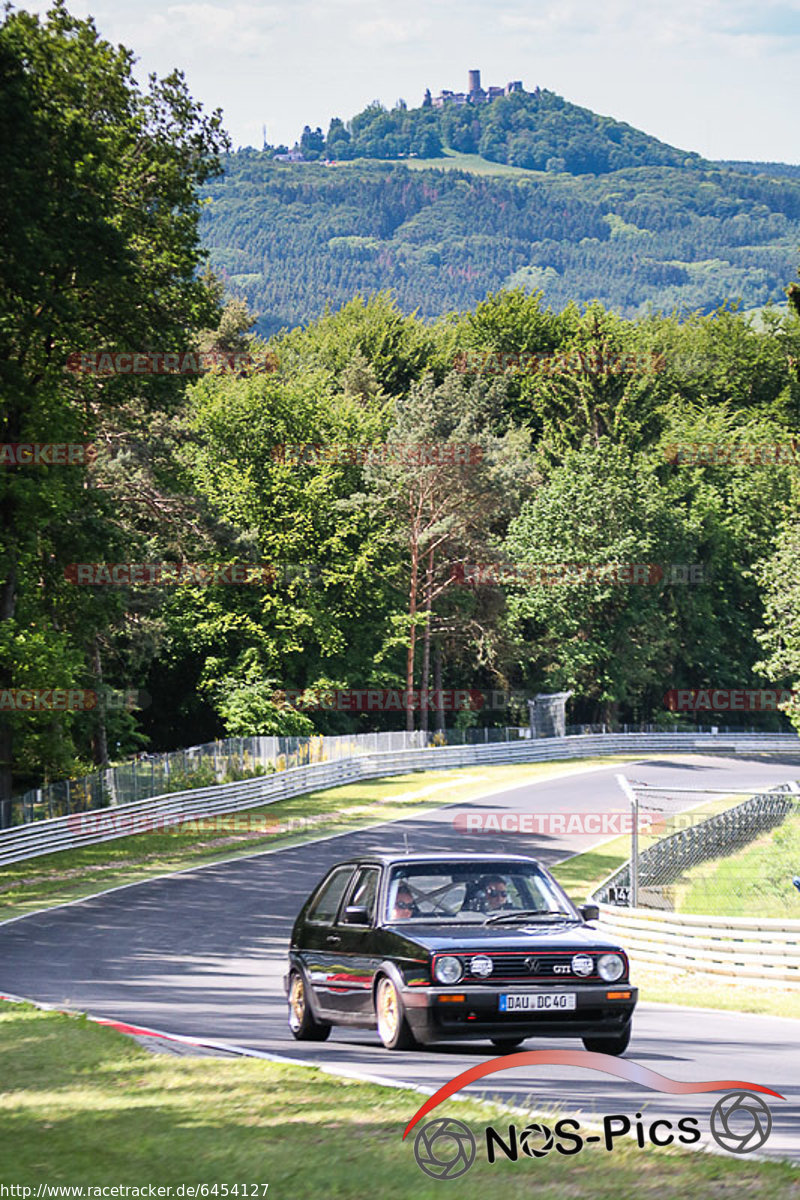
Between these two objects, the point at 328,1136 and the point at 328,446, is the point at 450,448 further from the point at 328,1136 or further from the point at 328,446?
the point at 328,1136

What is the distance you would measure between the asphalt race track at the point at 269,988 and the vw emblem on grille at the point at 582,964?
0.70 meters

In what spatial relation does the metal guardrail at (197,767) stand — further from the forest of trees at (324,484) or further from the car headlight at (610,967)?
the car headlight at (610,967)

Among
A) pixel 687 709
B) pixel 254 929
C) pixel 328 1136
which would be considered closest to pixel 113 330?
pixel 254 929

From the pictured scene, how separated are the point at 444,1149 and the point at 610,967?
12.0 feet

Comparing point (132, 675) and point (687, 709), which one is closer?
point (132, 675)

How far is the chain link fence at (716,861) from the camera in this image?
69.2 ft

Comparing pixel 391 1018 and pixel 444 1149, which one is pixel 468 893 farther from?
pixel 444 1149

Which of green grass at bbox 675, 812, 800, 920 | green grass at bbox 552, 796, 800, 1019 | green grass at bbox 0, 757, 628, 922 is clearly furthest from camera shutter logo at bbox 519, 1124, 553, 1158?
green grass at bbox 0, 757, 628, 922

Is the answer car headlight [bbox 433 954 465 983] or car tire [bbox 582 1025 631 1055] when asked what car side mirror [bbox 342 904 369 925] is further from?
car tire [bbox 582 1025 631 1055]

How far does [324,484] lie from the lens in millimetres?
69188

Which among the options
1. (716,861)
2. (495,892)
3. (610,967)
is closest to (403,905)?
(495,892)

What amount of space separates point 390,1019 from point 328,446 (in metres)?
61.5

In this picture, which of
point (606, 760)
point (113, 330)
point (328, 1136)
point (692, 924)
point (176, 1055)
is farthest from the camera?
point (606, 760)

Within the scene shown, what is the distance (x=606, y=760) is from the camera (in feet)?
225
